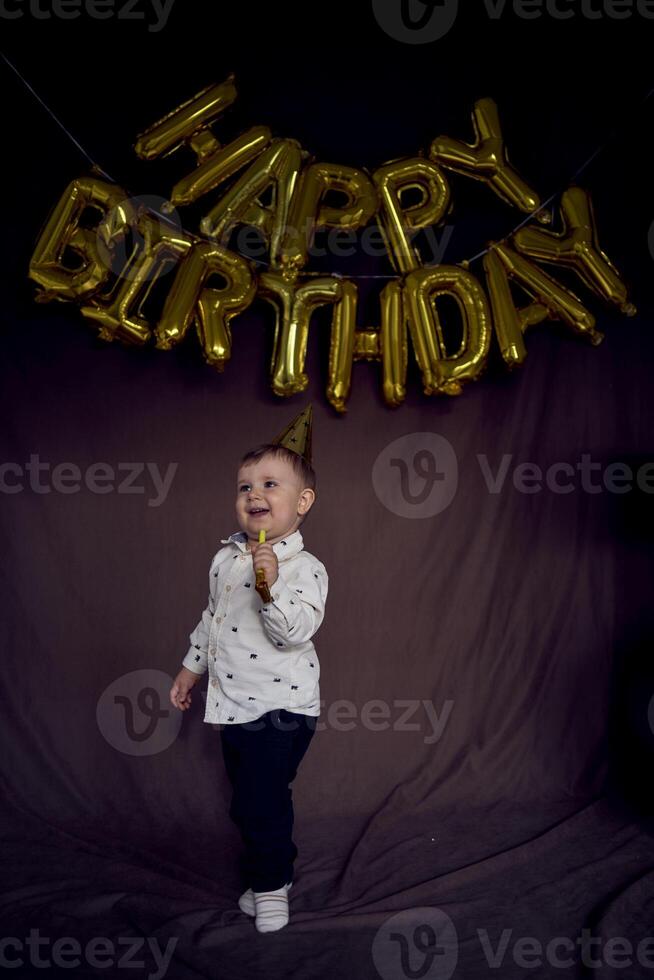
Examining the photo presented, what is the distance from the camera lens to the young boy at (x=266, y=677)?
1.63 m

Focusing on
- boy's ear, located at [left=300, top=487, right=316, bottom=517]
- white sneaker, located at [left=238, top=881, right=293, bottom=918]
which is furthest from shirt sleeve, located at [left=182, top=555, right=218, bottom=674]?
white sneaker, located at [left=238, top=881, right=293, bottom=918]

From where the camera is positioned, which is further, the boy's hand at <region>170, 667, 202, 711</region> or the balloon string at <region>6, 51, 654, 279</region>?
the balloon string at <region>6, 51, 654, 279</region>

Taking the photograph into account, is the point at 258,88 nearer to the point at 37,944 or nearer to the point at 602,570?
the point at 602,570

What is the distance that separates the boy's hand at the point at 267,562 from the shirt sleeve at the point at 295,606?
32 millimetres

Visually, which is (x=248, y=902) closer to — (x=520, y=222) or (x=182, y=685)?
(x=182, y=685)

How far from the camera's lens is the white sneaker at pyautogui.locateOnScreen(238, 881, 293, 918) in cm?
167

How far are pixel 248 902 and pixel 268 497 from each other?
31.1 inches

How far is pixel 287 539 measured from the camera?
1.71 m

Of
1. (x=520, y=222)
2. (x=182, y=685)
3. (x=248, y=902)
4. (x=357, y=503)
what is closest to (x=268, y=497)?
(x=182, y=685)

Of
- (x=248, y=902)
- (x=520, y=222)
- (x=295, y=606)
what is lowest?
(x=248, y=902)

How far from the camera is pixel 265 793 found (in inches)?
64.1

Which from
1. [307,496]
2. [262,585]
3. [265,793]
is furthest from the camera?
[307,496]

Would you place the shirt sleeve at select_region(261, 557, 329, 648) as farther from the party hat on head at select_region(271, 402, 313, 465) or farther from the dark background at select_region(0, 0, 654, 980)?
the dark background at select_region(0, 0, 654, 980)

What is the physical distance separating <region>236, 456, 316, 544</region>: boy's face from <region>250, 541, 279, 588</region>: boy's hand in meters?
0.13
